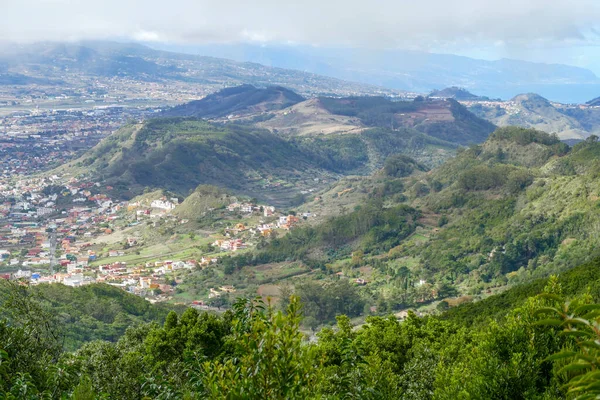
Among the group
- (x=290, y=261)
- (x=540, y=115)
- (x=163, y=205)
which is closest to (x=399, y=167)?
(x=163, y=205)

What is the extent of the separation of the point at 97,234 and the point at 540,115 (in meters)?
150

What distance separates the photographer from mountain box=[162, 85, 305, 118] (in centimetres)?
15150

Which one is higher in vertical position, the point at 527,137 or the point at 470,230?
the point at 527,137

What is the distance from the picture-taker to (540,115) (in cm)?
16488

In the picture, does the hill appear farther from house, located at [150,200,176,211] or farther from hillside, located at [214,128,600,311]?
house, located at [150,200,176,211]

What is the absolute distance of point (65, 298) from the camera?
31.5 meters

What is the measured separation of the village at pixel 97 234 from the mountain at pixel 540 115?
11664 cm

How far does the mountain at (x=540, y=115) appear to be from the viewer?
152 m

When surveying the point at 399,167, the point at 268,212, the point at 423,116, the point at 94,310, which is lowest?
the point at 268,212

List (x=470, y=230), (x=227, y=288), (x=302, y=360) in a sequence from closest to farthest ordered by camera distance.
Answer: (x=302, y=360) → (x=227, y=288) → (x=470, y=230)

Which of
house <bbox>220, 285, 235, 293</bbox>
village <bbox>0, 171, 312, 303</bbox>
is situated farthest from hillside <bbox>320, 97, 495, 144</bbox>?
house <bbox>220, 285, 235, 293</bbox>

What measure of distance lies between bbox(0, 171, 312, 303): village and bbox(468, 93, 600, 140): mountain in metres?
117

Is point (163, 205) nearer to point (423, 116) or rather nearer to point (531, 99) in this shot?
point (423, 116)

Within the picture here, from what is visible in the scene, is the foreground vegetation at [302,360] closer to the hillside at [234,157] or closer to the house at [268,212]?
the house at [268,212]
